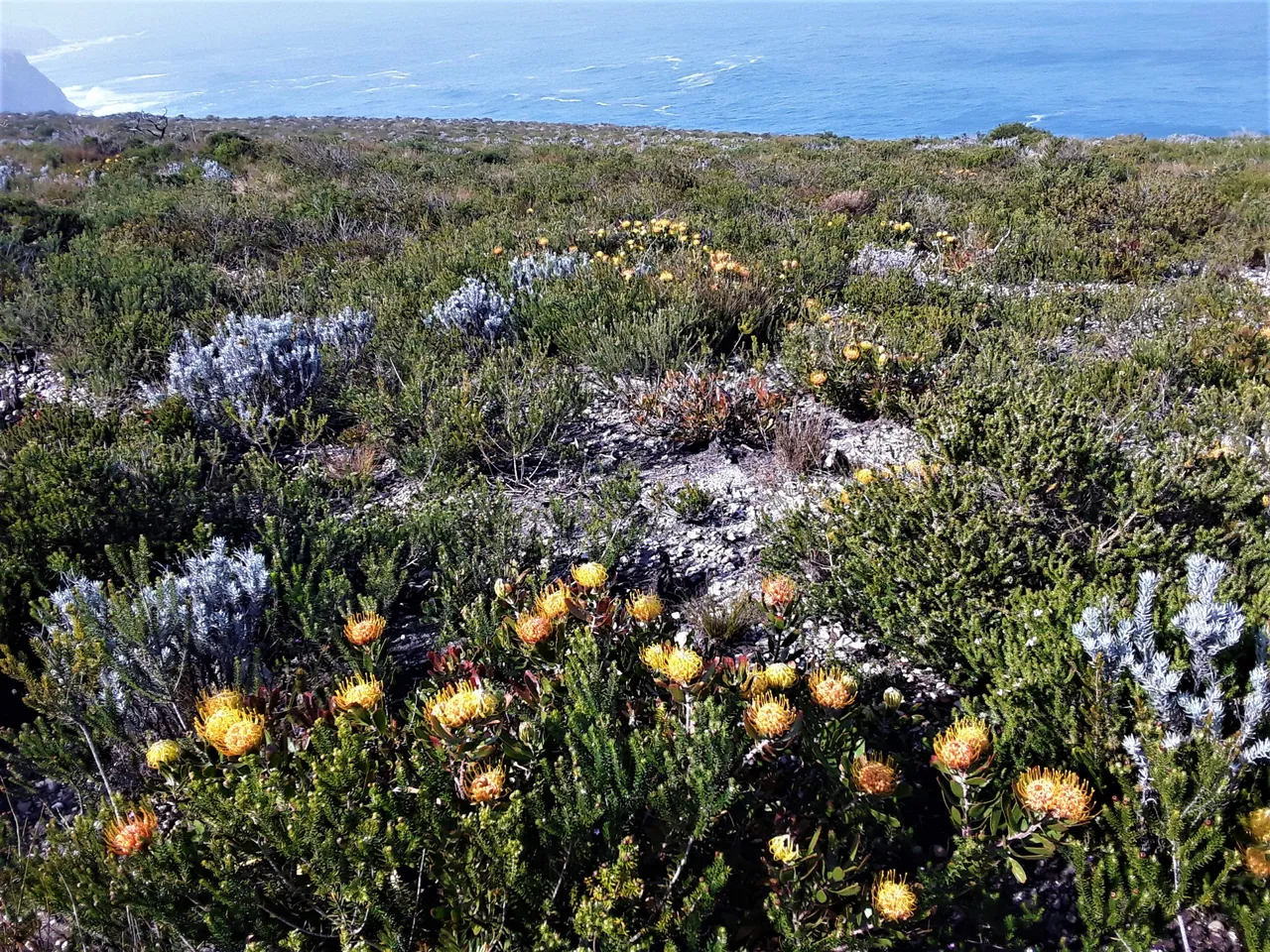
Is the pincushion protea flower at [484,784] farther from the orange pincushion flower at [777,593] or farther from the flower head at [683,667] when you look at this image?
the orange pincushion flower at [777,593]

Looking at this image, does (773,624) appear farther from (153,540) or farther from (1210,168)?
(1210,168)

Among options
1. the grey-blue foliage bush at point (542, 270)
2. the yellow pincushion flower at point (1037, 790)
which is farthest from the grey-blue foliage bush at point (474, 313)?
the yellow pincushion flower at point (1037, 790)

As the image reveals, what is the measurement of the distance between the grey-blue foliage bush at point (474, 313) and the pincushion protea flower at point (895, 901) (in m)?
4.48

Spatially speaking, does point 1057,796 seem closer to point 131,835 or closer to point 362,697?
point 362,697

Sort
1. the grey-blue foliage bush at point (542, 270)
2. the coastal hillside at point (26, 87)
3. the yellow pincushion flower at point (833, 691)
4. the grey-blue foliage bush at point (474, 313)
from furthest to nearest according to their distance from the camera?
the coastal hillside at point (26, 87), the grey-blue foliage bush at point (542, 270), the grey-blue foliage bush at point (474, 313), the yellow pincushion flower at point (833, 691)

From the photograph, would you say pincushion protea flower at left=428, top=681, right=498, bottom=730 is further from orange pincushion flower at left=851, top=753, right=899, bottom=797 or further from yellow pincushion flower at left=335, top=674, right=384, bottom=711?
orange pincushion flower at left=851, top=753, right=899, bottom=797

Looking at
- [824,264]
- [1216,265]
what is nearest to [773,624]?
[824,264]

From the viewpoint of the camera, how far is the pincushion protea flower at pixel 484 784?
144 centimetres

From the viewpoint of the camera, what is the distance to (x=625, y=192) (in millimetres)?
10414

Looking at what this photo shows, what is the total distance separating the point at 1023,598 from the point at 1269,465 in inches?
67.6

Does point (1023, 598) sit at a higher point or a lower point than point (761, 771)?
higher

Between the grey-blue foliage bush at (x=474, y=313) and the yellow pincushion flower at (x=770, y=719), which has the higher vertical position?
the grey-blue foliage bush at (x=474, y=313)

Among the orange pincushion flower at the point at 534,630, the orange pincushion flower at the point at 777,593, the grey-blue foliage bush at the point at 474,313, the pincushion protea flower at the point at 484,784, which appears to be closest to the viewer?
the pincushion protea flower at the point at 484,784

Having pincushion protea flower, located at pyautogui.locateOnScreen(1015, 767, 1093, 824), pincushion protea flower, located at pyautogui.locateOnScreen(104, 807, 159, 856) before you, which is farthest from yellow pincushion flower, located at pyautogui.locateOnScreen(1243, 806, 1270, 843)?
pincushion protea flower, located at pyautogui.locateOnScreen(104, 807, 159, 856)
